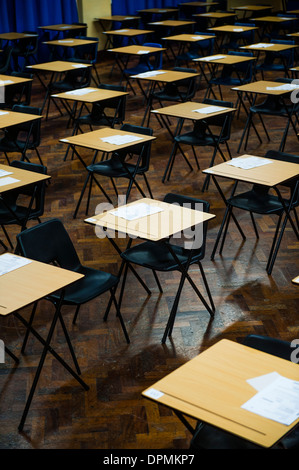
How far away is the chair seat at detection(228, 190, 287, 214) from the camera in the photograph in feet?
Result: 17.1

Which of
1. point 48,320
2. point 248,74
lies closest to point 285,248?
point 48,320

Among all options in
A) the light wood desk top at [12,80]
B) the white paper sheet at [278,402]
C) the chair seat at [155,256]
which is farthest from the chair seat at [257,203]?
the light wood desk top at [12,80]

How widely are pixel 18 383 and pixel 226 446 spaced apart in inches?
64.8

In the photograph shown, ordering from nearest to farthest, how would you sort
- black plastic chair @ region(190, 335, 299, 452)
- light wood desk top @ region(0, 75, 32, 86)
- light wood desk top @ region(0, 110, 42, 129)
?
black plastic chair @ region(190, 335, 299, 452)
light wood desk top @ region(0, 110, 42, 129)
light wood desk top @ region(0, 75, 32, 86)

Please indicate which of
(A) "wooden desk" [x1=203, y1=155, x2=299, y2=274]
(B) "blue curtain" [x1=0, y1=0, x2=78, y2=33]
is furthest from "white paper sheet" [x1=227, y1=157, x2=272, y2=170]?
(B) "blue curtain" [x1=0, y1=0, x2=78, y2=33]

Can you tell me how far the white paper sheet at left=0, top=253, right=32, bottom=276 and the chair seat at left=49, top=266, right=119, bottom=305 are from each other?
11.4 inches

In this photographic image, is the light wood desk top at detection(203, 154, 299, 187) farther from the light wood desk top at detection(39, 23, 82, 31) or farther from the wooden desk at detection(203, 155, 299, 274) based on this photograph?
the light wood desk top at detection(39, 23, 82, 31)

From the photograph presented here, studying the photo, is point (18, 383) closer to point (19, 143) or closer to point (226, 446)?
point (226, 446)

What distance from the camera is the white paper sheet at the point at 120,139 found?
19.5 feet

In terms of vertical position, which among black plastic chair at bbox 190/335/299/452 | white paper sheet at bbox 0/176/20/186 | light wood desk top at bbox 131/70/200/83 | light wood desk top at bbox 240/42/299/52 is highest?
light wood desk top at bbox 240/42/299/52

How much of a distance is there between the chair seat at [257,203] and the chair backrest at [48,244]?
1575 millimetres

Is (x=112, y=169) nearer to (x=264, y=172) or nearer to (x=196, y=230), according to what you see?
(x=264, y=172)

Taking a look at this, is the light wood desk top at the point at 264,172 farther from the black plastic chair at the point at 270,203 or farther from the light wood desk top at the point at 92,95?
the light wood desk top at the point at 92,95

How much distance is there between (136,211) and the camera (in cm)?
443
